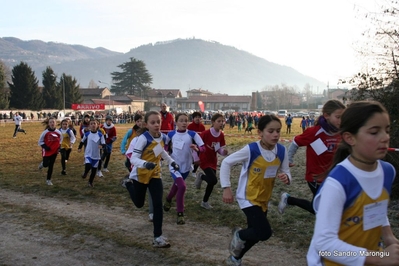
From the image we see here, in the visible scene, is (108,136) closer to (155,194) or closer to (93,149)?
(93,149)

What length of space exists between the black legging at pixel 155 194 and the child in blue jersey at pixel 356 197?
3.41m

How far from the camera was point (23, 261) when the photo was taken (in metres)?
5.36

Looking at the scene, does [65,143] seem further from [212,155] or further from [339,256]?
[339,256]

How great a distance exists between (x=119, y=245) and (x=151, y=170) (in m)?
1.25

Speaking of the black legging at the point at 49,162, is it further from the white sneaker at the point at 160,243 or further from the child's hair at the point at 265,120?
the child's hair at the point at 265,120

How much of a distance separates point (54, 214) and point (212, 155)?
11.4ft

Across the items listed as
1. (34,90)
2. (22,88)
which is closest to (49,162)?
(34,90)

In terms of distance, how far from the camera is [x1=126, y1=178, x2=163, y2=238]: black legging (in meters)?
5.67

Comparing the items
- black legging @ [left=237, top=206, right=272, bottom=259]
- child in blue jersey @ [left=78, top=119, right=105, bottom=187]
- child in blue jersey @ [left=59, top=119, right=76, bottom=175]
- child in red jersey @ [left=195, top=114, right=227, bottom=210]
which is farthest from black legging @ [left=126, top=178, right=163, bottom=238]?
child in blue jersey @ [left=59, top=119, right=76, bottom=175]

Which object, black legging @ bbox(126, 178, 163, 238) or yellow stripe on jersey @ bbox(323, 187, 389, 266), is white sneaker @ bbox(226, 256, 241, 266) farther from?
yellow stripe on jersey @ bbox(323, 187, 389, 266)

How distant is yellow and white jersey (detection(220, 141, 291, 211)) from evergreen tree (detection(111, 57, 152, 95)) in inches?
4649

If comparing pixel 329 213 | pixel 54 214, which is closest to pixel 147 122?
pixel 54 214

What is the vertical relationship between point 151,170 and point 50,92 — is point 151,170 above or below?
below

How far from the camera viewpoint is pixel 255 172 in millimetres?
4535
